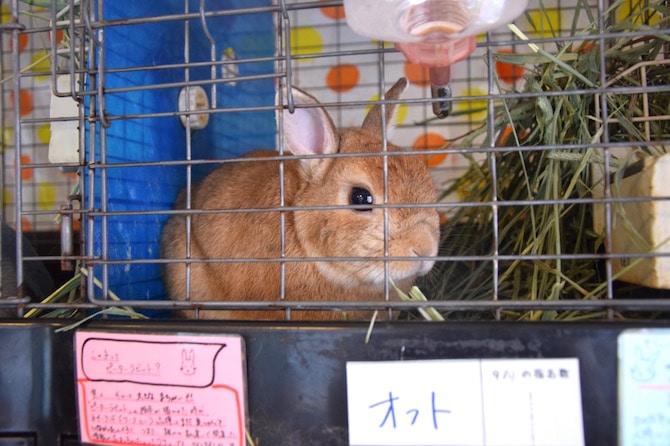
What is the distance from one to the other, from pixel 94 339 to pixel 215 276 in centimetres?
51

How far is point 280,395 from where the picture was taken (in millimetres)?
853

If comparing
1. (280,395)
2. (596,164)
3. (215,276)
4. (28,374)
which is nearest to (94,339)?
(28,374)

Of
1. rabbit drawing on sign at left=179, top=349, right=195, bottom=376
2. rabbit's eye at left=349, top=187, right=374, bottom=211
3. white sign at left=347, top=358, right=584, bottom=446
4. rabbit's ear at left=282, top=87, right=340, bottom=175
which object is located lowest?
white sign at left=347, top=358, right=584, bottom=446

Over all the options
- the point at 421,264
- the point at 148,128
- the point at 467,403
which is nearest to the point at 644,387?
the point at 467,403

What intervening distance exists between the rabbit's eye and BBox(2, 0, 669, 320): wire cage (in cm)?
3

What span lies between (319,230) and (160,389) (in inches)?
21.4

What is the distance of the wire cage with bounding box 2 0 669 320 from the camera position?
876mm

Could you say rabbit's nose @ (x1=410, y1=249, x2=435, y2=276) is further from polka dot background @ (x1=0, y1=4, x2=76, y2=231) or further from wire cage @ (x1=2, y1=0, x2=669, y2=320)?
polka dot background @ (x1=0, y1=4, x2=76, y2=231)

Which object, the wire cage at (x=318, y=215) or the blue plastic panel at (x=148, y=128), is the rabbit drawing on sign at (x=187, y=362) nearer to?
the wire cage at (x=318, y=215)

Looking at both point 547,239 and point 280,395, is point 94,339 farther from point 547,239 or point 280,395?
point 547,239

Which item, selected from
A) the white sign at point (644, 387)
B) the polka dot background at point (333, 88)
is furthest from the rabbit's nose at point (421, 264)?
the polka dot background at point (333, 88)

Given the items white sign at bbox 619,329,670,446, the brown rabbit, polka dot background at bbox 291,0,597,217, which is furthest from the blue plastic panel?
white sign at bbox 619,329,670,446

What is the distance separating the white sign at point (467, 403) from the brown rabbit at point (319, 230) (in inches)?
14.5

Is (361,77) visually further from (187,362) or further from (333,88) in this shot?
(187,362)
